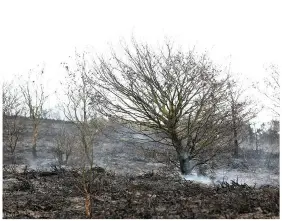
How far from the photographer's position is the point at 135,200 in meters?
10.1

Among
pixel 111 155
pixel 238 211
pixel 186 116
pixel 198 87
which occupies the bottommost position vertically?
pixel 238 211

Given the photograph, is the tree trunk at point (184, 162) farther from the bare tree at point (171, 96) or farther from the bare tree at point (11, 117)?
the bare tree at point (11, 117)

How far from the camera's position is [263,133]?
26125 mm

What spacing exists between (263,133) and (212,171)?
973 cm

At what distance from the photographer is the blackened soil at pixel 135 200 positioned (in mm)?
8562

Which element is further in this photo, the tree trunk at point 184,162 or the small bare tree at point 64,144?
the small bare tree at point 64,144

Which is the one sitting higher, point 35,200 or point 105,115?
point 105,115

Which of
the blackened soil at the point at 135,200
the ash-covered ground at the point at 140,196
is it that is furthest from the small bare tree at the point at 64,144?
the blackened soil at the point at 135,200

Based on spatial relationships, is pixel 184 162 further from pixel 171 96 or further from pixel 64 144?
pixel 64 144

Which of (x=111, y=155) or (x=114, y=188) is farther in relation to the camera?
(x=111, y=155)

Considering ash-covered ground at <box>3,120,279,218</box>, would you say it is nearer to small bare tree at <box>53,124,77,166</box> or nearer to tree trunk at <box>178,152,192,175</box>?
tree trunk at <box>178,152,192,175</box>

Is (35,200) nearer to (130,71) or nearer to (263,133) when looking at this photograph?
(130,71)

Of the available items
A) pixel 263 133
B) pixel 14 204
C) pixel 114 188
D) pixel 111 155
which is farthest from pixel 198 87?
pixel 263 133

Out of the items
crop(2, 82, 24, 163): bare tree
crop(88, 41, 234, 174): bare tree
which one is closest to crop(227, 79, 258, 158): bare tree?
crop(88, 41, 234, 174): bare tree
